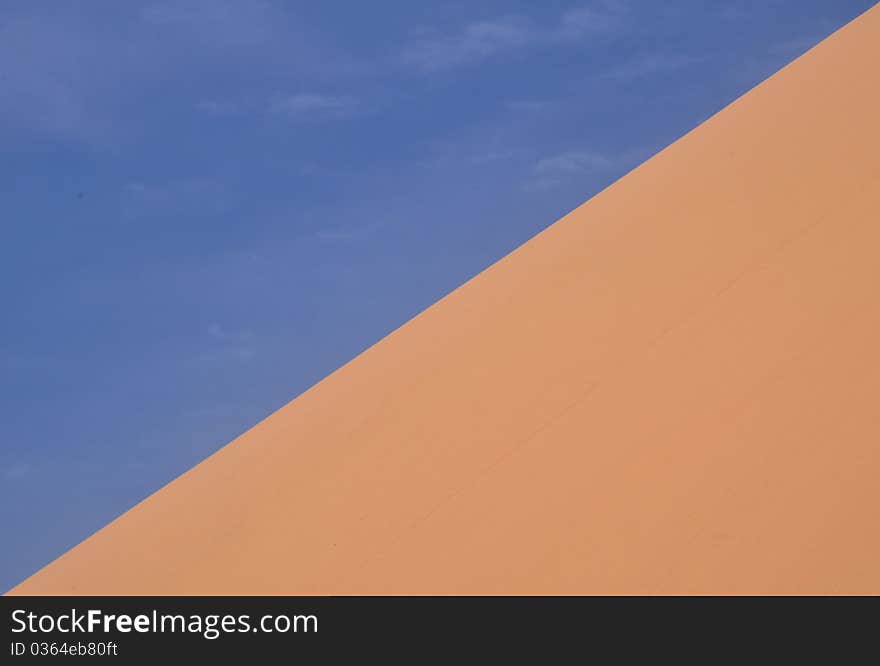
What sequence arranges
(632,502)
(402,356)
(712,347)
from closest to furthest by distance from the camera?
(632,502) → (712,347) → (402,356)

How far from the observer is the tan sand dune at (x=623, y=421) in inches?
165

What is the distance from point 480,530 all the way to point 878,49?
15.1 ft

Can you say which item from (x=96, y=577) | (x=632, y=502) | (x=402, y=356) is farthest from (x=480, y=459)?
(x=96, y=577)

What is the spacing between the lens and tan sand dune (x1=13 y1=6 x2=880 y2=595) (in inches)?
165
